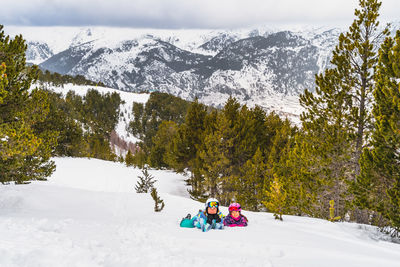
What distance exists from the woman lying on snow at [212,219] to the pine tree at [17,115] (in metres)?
5.95

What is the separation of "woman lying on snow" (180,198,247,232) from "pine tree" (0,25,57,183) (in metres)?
5.95

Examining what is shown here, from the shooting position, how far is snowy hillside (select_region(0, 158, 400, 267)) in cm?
513

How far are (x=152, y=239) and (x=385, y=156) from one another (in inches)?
292

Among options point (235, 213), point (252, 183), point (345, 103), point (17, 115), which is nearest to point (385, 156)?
point (235, 213)

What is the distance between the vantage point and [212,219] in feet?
26.1

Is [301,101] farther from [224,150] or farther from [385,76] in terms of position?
[224,150]

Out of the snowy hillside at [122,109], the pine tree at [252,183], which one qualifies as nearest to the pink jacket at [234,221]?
the pine tree at [252,183]

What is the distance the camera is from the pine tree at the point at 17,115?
7823 millimetres

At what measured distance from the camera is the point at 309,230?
25.5ft

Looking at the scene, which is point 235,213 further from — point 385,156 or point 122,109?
point 122,109

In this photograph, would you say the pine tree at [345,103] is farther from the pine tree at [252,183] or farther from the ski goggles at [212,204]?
the ski goggles at [212,204]

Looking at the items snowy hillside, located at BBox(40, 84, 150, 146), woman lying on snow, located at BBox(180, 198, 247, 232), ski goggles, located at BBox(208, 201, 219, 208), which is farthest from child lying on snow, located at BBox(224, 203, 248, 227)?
snowy hillside, located at BBox(40, 84, 150, 146)

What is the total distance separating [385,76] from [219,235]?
754 centimetres

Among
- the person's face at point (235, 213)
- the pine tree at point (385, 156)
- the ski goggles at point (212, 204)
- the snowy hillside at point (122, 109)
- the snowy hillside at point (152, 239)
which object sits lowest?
the snowy hillside at point (152, 239)
